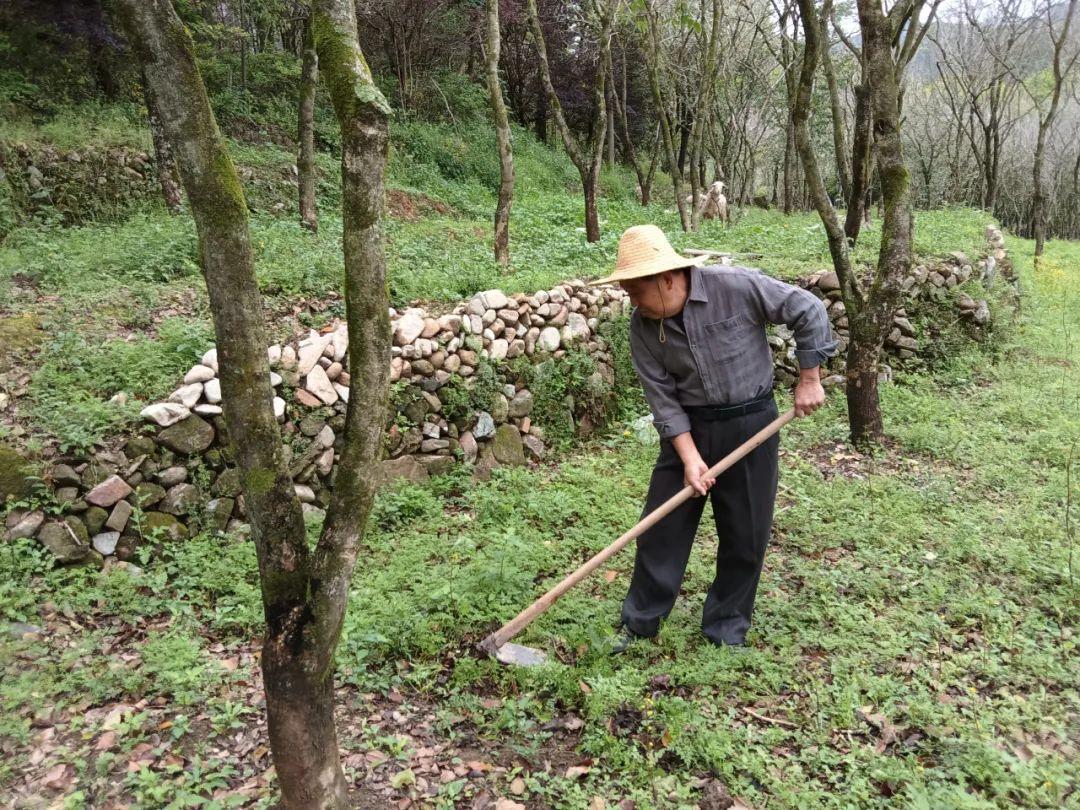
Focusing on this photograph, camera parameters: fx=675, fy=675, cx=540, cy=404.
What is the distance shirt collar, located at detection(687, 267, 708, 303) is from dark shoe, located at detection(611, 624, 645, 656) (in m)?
1.73

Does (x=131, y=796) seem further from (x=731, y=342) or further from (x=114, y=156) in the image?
(x=114, y=156)

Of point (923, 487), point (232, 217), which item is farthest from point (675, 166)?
point (232, 217)

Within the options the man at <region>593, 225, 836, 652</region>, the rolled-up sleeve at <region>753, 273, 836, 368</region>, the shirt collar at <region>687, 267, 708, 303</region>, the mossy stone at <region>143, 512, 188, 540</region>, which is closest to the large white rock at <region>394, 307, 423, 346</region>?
the mossy stone at <region>143, 512, 188, 540</region>

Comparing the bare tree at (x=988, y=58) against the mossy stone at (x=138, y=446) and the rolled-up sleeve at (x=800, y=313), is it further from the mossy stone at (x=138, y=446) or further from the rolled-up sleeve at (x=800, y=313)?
the mossy stone at (x=138, y=446)

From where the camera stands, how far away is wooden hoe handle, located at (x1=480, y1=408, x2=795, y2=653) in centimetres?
317

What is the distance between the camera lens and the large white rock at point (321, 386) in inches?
191

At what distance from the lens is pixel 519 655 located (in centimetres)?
332

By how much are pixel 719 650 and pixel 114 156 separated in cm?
1065

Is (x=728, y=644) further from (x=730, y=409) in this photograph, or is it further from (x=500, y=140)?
(x=500, y=140)

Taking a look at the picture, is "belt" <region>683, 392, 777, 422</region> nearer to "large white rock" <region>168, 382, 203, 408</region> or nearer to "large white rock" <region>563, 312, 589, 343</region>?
"large white rock" <region>168, 382, 203, 408</region>

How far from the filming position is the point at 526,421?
6.12 metres

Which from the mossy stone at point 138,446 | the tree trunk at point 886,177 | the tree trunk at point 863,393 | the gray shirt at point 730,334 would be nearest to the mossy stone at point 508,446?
the mossy stone at point 138,446

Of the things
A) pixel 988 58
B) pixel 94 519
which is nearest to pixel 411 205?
pixel 94 519

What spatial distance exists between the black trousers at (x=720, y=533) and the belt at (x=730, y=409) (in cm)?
2
